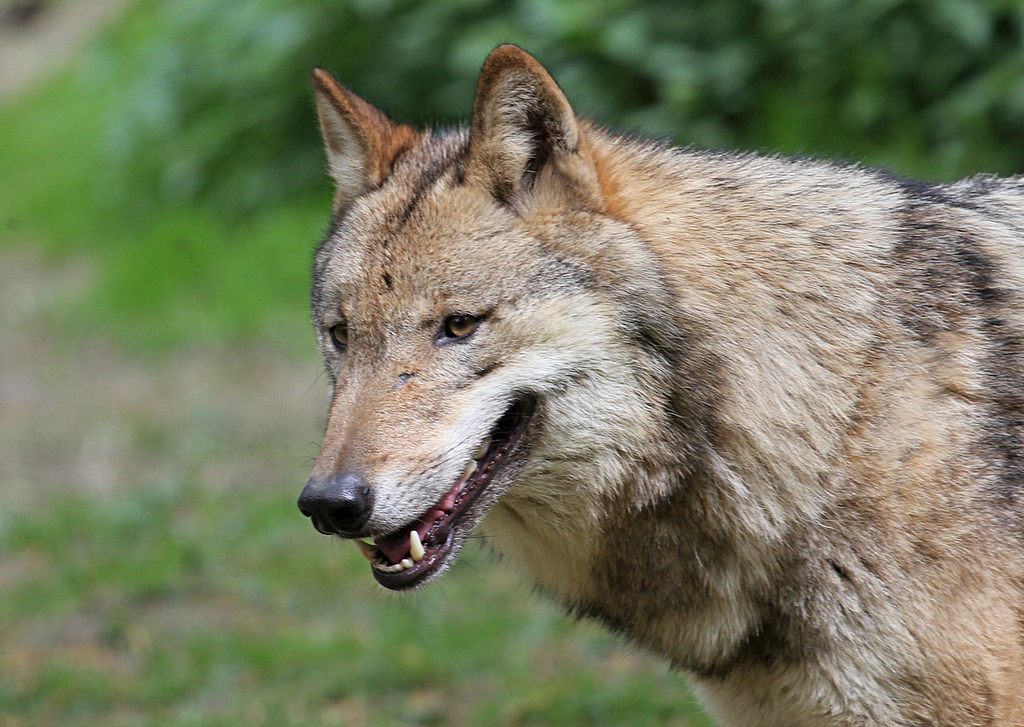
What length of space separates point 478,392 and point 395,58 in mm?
7720

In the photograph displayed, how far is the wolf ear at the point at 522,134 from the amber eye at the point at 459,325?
360 millimetres

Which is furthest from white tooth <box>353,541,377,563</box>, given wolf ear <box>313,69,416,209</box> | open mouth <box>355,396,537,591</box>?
wolf ear <box>313,69,416,209</box>

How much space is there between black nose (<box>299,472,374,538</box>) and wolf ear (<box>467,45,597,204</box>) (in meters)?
0.89

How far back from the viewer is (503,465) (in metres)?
3.11

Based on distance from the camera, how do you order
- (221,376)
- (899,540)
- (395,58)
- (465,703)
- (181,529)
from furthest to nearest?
1. (395,58)
2. (221,376)
3. (181,529)
4. (465,703)
5. (899,540)

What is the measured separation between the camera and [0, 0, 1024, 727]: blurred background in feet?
17.4

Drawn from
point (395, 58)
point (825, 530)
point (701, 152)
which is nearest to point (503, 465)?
point (825, 530)

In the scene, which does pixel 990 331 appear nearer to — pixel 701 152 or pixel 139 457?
pixel 701 152

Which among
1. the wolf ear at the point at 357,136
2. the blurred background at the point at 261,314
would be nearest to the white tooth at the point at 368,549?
the wolf ear at the point at 357,136

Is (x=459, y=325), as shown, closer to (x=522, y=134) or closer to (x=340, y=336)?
(x=340, y=336)

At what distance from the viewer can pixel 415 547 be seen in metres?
3.02

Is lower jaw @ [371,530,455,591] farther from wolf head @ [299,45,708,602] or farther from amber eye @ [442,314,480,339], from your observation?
amber eye @ [442,314,480,339]

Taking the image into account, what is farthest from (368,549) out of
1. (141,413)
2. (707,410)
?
(141,413)

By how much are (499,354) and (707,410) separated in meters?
0.56
